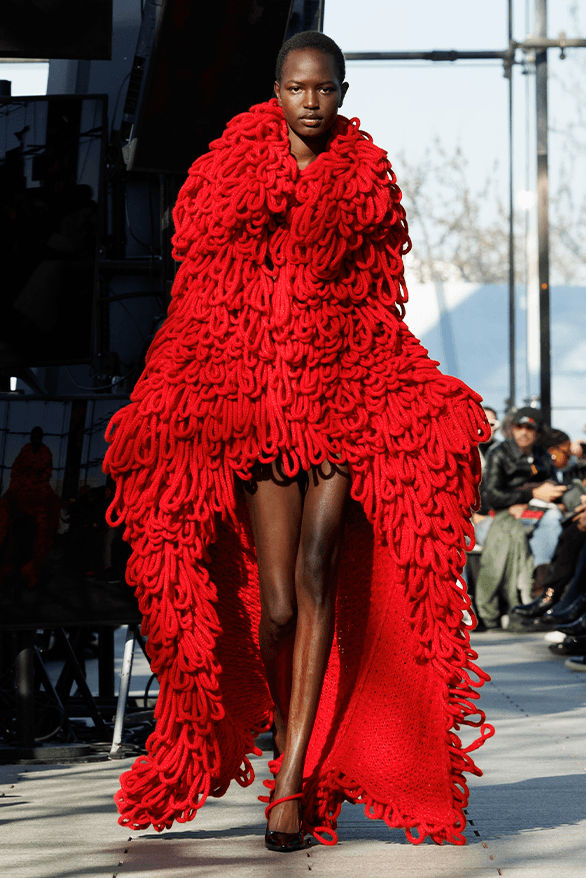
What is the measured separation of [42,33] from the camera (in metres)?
4.66

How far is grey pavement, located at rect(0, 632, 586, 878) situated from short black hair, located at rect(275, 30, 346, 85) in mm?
1890

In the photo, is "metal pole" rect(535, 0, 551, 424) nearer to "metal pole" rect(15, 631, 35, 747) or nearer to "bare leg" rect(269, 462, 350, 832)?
"metal pole" rect(15, 631, 35, 747)

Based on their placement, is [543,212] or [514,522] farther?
[543,212]

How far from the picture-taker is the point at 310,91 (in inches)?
124

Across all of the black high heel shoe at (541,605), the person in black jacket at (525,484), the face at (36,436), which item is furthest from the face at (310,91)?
the person in black jacket at (525,484)

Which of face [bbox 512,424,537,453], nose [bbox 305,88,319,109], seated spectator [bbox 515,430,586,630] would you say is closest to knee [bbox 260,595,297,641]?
nose [bbox 305,88,319,109]

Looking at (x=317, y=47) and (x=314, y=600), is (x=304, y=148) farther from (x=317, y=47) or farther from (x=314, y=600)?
(x=314, y=600)

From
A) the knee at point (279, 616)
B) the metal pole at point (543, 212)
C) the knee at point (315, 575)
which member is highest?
the metal pole at point (543, 212)

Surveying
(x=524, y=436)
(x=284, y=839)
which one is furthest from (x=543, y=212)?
(x=284, y=839)

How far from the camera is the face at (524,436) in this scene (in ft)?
33.5

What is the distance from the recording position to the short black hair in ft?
10.4

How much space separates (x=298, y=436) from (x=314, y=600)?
40cm

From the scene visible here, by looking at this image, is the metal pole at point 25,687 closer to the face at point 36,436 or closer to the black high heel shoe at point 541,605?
the face at point 36,436

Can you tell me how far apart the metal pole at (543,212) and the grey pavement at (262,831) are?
9.21 m
